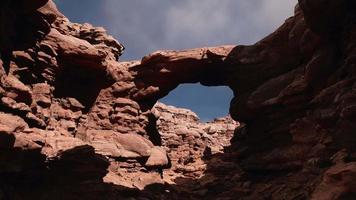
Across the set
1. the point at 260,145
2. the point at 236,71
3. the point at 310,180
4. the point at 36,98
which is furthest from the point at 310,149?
the point at 36,98

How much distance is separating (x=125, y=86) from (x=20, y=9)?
13.3 meters

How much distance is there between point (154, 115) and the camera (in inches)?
1790

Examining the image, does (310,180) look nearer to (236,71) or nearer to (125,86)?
(236,71)

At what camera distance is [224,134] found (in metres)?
61.7

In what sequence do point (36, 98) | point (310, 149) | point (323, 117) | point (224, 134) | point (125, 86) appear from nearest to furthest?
1. point (323, 117)
2. point (310, 149)
3. point (36, 98)
4. point (125, 86)
5. point (224, 134)

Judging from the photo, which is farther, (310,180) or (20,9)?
(20,9)

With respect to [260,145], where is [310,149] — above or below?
below

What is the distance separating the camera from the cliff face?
27.3m

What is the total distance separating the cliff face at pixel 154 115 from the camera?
2731 cm

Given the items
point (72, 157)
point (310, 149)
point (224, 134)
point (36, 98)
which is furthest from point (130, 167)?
point (224, 134)

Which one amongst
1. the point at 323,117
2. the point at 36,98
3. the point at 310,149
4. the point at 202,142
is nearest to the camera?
the point at 323,117

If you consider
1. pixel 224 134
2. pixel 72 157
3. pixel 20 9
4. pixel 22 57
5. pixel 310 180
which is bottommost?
pixel 310 180

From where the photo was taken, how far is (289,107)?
114ft

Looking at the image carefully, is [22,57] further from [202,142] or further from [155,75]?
[202,142]
